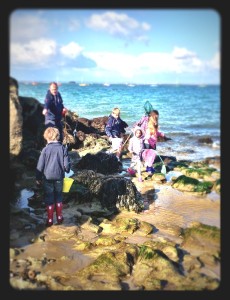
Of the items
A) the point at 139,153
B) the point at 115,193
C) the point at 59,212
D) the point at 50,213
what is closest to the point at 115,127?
the point at 139,153

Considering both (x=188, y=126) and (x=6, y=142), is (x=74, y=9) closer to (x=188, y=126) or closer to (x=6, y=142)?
(x=6, y=142)

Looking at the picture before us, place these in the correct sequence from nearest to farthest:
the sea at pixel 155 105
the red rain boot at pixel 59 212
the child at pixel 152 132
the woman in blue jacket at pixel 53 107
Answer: the woman in blue jacket at pixel 53 107 < the sea at pixel 155 105 < the red rain boot at pixel 59 212 < the child at pixel 152 132

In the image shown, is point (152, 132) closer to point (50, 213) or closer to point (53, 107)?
point (53, 107)

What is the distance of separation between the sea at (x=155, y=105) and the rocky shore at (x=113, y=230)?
0.23 m

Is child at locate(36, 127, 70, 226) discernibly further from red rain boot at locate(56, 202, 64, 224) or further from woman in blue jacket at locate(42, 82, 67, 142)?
woman in blue jacket at locate(42, 82, 67, 142)

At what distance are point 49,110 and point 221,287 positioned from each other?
10.7 feet

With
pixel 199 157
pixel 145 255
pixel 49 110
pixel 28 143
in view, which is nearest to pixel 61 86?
pixel 49 110

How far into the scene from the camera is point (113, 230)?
5.84 meters

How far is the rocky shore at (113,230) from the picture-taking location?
4520mm

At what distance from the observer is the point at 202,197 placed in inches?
218

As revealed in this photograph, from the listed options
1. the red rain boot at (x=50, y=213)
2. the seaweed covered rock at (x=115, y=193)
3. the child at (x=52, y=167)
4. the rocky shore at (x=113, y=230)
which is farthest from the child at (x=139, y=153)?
the red rain boot at (x=50, y=213)

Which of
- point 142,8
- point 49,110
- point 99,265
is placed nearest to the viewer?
point 142,8

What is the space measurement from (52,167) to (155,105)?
2142 mm

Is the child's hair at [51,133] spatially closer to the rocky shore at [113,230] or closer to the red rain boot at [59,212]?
the rocky shore at [113,230]
